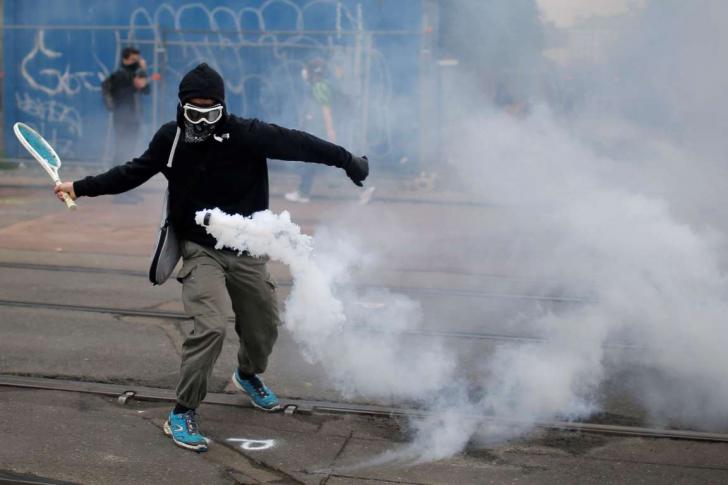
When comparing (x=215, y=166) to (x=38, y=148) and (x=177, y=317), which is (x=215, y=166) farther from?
(x=177, y=317)

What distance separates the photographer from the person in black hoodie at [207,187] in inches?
153

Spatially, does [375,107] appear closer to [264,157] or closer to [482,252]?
[482,252]

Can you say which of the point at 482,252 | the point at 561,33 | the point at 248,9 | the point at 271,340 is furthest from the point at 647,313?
the point at 248,9

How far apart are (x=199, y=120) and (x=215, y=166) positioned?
21cm

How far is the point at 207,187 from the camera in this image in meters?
3.96

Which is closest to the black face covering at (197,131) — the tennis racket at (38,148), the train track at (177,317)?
the tennis racket at (38,148)

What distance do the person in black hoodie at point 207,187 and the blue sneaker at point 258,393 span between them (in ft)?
1.26

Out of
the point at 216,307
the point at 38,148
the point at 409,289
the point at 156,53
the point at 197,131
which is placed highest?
the point at 156,53

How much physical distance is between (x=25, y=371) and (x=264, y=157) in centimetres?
190

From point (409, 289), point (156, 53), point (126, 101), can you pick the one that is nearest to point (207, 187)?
point (409, 289)

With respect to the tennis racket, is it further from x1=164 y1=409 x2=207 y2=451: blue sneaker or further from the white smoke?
x1=164 y1=409 x2=207 y2=451: blue sneaker

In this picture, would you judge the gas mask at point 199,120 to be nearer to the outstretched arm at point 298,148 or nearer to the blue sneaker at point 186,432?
the outstretched arm at point 298,148

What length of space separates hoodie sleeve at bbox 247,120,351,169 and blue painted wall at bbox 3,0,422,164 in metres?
7.29

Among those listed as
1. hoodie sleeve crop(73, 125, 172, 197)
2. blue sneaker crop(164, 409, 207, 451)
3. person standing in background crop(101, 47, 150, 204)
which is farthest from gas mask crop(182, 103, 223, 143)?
person standing in background crop(101, 47, 150, 204)
